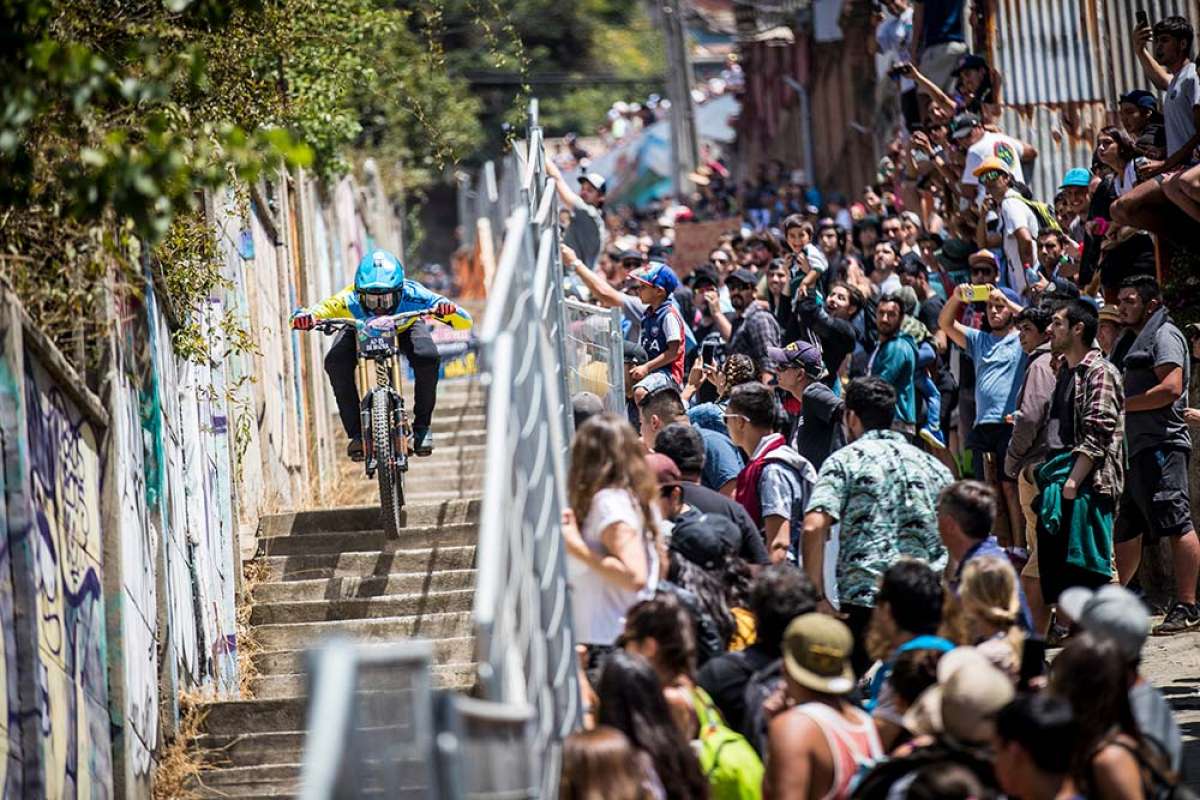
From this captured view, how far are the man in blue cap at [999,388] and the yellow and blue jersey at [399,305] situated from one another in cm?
326

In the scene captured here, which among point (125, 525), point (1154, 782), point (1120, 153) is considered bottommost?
point (1154, 782)

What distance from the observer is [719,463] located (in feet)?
34.4

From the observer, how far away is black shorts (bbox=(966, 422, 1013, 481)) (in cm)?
1204

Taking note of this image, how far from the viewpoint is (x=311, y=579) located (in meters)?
13.1

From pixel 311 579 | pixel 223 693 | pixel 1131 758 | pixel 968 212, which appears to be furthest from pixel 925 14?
pixel 1131 758

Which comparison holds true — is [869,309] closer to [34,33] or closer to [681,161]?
[34,33]

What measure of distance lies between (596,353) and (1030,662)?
4672mm

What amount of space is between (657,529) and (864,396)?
1.68 meters

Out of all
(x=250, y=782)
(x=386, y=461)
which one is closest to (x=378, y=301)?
(x=386, y=461)

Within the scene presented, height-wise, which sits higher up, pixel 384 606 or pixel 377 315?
pixel 377 315

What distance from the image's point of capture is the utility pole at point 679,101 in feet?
110

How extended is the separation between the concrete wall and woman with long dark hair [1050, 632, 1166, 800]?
4.24 m

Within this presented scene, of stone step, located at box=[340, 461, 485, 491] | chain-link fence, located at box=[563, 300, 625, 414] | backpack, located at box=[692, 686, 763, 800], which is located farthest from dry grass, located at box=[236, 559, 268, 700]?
backpack, located at box=[692, 686, 763, 800]

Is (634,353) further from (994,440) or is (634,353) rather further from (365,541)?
(994,440)
